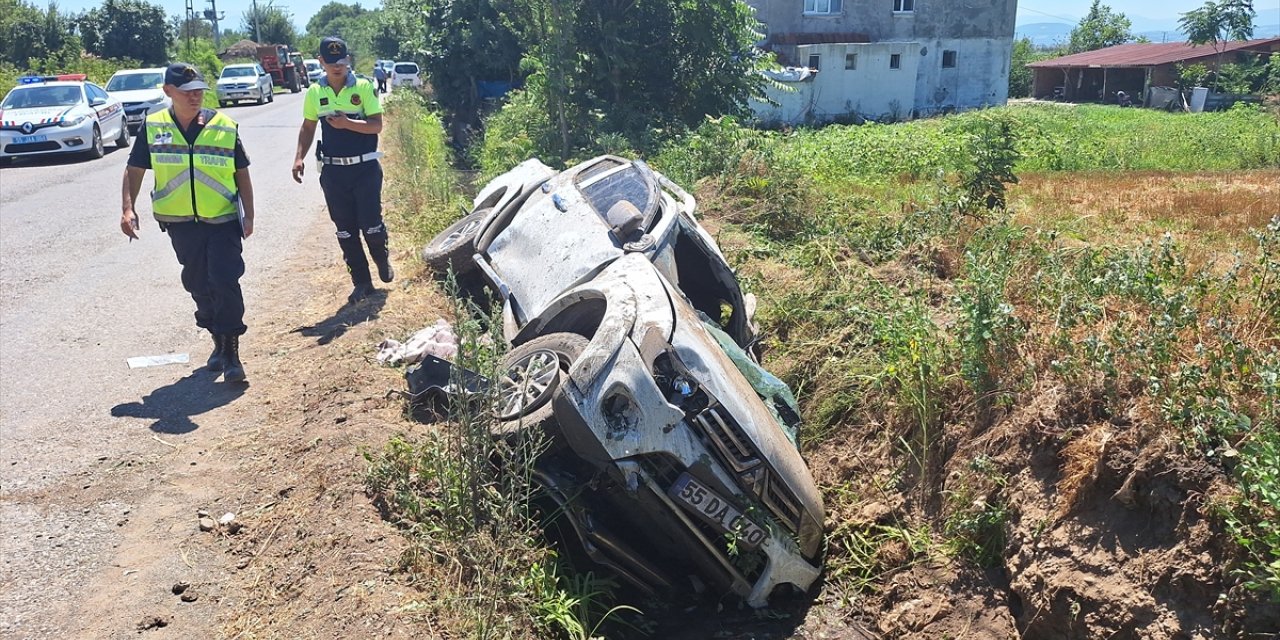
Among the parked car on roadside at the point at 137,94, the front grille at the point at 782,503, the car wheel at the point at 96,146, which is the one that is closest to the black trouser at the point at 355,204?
the front grille at the point at 782,503

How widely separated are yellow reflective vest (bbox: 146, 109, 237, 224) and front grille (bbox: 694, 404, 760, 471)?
11.6 ft

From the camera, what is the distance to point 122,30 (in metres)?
43.7

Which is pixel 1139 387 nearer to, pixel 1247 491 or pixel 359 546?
pixel 1247 491

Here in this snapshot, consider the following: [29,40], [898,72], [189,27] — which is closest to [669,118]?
[898,72]

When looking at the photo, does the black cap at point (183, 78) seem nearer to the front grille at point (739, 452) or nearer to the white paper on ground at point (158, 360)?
the white paper on ground at point (158, 360)

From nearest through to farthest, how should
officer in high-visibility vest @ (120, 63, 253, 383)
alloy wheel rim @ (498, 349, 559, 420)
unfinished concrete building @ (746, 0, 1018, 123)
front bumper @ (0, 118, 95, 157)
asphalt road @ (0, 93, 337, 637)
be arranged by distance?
1. asphalt road @ (0, 93, 337, 637)
2. alloy wheel rim @ (498, 349, 559, 420)
3. officer in high-visibility vest @ (120, 63, 253, 383)
4. front bumper @ (0, 118, 95, 157)
5. unfinished concrete building @ (746, 0, 1018, 123)

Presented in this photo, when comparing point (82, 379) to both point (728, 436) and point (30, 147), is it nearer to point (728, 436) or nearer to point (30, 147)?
point (728, 436)

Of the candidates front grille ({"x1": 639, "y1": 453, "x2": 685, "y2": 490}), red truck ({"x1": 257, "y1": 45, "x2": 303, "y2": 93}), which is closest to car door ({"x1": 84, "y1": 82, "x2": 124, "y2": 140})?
front grille ({"x1": 639, "y1": 453, "x2": 685, "y2": 490})

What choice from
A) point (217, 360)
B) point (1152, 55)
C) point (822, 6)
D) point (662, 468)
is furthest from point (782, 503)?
point (1152, 55)

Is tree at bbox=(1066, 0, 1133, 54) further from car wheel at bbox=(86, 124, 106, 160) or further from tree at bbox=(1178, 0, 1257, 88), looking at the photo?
car wheel at bbox=(86, 124, 106, 160)

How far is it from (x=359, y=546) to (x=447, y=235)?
13.7 feet

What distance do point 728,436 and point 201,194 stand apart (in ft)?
12.2

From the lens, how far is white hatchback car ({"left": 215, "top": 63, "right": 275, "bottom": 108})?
114 ft

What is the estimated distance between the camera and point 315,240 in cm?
981
